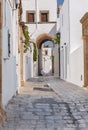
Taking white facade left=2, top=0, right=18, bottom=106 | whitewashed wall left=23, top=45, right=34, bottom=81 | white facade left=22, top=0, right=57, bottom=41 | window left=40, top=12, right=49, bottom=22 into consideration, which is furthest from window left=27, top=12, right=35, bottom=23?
white facade left=2, top=0, right=18, bottom=106

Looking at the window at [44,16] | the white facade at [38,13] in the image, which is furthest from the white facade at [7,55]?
the window at [44,16]

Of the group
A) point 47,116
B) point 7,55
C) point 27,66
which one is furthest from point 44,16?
point 47,116

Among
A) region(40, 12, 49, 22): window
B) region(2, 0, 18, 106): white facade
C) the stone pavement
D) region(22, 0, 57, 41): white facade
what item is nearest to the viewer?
the stone pavement

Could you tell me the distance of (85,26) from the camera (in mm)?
17375

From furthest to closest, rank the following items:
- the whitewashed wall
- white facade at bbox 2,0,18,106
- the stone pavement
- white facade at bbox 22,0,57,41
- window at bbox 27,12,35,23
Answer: window at bbox 27,12,35,23 < white facade at bbox 22,0,57,41 < the whitewashed wall < white facade at bbox 2,0,18,106 < the stone pavement

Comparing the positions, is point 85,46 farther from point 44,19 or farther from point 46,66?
point 46,66

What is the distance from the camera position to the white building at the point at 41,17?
40.0 meters

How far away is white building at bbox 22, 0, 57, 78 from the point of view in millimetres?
39969

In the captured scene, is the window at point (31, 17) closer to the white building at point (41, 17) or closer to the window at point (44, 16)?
the white building at point (41, 17)

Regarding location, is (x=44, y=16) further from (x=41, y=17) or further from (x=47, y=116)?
(x=47, y=116)

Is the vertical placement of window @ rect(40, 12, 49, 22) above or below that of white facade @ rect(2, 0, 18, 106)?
above

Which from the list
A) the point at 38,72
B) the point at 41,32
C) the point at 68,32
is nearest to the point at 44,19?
the point at 41,32

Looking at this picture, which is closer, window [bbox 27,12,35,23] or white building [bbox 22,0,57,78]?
white building [bbox 22,0,57,78]

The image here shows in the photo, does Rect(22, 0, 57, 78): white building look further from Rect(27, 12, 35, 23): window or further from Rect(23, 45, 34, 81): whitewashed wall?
Rect(23, 45, 34, 81): whitewashed wall
